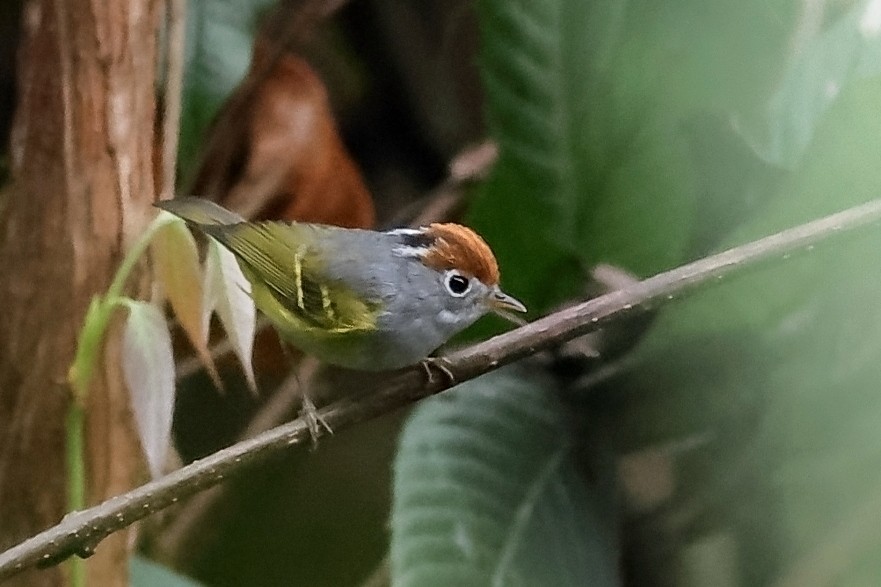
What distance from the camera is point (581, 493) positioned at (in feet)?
3.19

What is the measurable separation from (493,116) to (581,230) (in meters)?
0.15

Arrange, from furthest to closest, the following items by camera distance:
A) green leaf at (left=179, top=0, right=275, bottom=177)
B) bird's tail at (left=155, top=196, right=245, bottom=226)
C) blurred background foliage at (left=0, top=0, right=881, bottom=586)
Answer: green leaf at (left=179, top=0, right=275, bottom=177), blurred background foliage at (left=0, top=0, right=881, bottom=586), bird's tail at (left=155, top=196, right=245, bottom=226)

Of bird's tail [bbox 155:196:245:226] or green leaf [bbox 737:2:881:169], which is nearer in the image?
bird's tail [bbox 155:196:245:226]

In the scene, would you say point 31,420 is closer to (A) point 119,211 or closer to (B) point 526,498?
(A) point 119,211

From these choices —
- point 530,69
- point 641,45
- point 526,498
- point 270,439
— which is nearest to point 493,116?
point 530,69

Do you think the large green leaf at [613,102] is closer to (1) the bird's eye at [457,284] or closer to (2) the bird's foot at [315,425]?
(1) the bird's eye at [457,284]

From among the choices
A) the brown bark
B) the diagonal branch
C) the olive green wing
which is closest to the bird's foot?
the diagonal branch

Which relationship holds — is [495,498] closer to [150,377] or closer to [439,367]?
[439,367]

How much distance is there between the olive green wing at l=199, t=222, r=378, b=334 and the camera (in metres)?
0.78

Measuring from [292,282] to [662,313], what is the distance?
43 cm

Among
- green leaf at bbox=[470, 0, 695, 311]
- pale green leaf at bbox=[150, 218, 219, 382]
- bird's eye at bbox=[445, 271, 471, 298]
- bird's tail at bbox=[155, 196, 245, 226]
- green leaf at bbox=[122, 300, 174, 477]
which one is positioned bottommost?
green leaf at bbox=[122, 300, 174, 477]

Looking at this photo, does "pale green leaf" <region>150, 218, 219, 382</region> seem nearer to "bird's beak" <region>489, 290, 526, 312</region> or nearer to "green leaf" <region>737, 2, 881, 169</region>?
"bird's beak" <region>489, 290, 526, 312</region>

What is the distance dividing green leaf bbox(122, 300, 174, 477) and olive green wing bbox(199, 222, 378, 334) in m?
0.15

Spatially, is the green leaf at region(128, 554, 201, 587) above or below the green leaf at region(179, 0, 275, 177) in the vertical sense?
below
